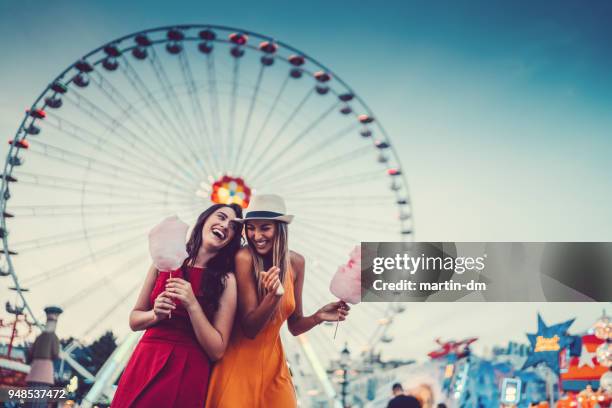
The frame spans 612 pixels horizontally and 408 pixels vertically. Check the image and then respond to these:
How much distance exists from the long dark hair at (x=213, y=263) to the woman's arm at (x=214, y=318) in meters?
0.04

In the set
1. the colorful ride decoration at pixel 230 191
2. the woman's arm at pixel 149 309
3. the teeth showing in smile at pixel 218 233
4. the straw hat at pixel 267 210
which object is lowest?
the woman's arm at pixel 149 309

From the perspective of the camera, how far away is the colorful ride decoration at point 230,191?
11070 millimetres

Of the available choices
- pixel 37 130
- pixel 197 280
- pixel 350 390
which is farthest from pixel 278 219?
pixel 350 390

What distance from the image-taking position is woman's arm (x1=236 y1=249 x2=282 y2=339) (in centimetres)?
233

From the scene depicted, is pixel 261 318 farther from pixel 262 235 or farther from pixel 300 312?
pixel 300 312

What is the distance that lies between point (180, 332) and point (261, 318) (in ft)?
1.13

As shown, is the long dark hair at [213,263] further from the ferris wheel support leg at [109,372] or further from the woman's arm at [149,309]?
the ferris wheel support leg at [109,372]

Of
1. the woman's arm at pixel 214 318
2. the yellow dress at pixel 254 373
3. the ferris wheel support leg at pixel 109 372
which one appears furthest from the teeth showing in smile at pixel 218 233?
the ferris wheel support leg at pixel 109 372

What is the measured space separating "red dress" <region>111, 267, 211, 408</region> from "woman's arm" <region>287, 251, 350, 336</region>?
0.53m

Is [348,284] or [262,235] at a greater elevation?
[262,235]

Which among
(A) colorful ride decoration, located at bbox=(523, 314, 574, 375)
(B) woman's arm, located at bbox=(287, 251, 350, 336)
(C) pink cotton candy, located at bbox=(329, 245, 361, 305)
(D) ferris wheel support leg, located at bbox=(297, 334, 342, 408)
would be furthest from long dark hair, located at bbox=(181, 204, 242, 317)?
(A) colorful ride decoration, located at bbox=(523, 314, 574, 375)

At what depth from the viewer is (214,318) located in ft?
7.98

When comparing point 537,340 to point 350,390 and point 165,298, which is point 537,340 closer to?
point 350,390

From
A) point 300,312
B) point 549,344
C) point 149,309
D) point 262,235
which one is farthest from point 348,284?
point 549,344
